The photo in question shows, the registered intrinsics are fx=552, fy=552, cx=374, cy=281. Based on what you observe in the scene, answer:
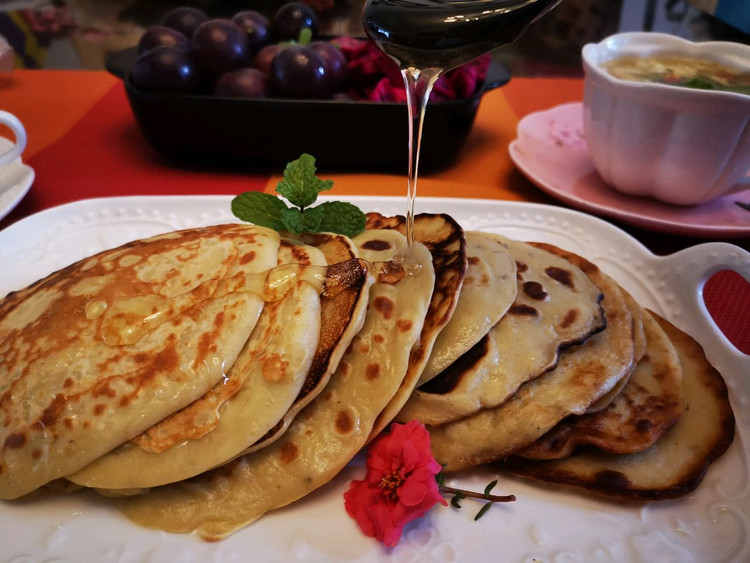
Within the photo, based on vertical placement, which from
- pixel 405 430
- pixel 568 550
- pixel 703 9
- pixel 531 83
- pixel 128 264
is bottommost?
pixel 703 9

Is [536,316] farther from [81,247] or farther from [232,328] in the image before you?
[81,247]

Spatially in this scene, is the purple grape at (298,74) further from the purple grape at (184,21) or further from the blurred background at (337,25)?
the blurred background at (337,25)

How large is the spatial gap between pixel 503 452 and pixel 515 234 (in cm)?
112

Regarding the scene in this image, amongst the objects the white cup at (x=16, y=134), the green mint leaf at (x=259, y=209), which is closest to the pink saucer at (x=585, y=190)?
the green mint leaf at (x=259, y=209)

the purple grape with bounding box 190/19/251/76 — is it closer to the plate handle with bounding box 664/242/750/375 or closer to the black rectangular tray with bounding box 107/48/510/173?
the black rectangular tray with bounding box 107/48/510/173

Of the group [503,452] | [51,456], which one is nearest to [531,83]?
[503,452]

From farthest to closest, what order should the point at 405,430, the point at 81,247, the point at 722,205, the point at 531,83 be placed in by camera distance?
the point at 531,83, the point at 722,205, the point at 81,247, the point at 405,430

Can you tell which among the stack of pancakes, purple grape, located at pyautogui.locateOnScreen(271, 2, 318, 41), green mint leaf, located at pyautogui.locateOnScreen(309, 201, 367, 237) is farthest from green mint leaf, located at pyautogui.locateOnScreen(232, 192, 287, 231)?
purple grape, located at pyautogui.locateOnScreen(271, 2, 318, 41)

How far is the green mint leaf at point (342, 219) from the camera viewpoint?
1845 mm

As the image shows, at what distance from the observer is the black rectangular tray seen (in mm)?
2564

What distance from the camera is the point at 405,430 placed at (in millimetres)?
1354

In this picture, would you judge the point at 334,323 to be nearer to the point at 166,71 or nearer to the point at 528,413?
the point at 528,413

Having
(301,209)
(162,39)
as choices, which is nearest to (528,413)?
(301,209)

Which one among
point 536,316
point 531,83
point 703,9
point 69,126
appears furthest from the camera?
point 703,9
